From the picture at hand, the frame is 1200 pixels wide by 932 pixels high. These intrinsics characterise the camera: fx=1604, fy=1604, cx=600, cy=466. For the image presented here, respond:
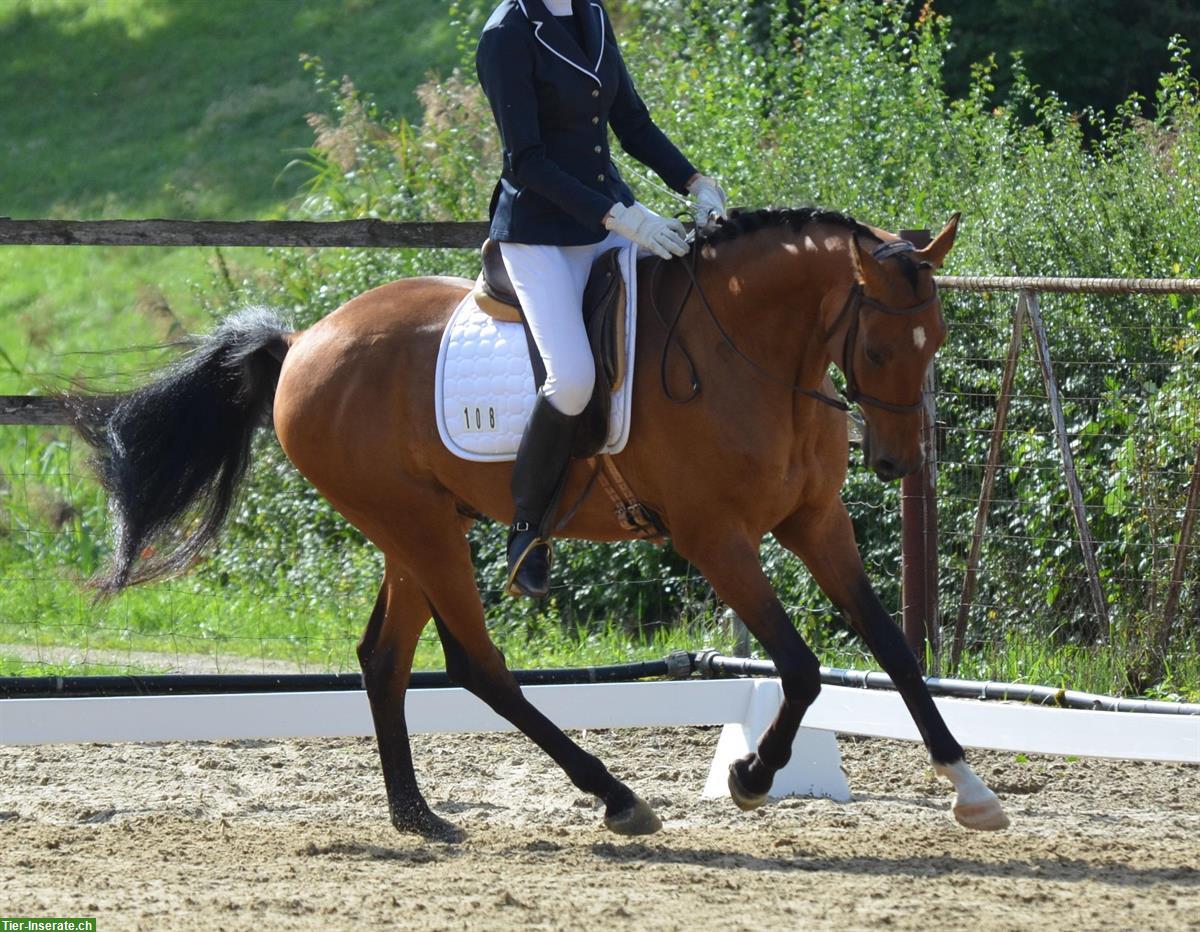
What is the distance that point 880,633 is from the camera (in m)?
4.62

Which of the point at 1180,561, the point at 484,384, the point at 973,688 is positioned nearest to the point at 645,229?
the point at 484,384

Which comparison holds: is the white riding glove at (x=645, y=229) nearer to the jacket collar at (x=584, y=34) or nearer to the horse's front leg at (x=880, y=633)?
the jacket collar at (x=584, y=34)

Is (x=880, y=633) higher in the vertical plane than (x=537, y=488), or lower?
lower

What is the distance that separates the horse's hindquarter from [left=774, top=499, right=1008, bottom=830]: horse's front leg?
1.27 meters

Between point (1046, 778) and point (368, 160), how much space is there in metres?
7.89

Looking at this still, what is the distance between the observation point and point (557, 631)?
→ 28.6 ft

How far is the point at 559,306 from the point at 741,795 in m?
1.55

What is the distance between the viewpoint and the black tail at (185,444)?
5797mm

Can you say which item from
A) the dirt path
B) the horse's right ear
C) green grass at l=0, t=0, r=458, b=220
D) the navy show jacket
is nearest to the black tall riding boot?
the navy show jacket

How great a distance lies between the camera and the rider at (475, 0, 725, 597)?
4.63 m

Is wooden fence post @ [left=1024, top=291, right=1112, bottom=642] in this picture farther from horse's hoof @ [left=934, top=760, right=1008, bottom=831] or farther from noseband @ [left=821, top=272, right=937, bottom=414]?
noseband @ [left=821, top=272, right=937, bottom=414]

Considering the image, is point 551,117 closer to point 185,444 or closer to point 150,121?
point 185,444

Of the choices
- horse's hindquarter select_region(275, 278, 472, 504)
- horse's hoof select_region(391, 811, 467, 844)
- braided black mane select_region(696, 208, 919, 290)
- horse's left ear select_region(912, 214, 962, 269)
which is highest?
braided black mane select_region(696, 208, 919, 290)

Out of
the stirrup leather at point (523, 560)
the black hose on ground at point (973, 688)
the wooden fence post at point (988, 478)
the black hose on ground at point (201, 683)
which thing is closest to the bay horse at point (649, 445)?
the stirrup leather at point (523, 560)
